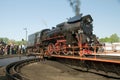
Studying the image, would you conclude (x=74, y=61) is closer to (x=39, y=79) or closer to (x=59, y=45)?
(x=59, y=45)

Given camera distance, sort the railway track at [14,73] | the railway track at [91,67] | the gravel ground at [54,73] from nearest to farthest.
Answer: the railway track at [14,73] < the railway track at [91,67] < the gravel ground at [54,73]

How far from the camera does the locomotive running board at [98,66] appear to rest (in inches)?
536

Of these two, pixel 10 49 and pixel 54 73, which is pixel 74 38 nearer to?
pixel 54 73

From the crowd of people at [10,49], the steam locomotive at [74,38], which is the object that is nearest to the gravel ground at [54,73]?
the steam locomotive at [74,38]

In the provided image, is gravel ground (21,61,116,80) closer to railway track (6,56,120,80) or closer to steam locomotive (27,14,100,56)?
railway track (6,56,120,80)

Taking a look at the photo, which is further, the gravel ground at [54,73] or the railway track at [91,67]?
the gravel ground at [54,73]

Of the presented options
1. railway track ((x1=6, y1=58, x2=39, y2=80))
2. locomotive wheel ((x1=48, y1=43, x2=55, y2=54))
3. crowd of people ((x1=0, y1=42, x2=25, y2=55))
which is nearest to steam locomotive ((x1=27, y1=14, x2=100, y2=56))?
locomotive wheel ((x1=48, y1=43, x2=55, y2=54))

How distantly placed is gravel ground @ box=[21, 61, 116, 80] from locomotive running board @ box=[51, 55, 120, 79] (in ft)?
1.27

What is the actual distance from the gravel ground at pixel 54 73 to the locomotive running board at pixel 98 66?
1.27ft

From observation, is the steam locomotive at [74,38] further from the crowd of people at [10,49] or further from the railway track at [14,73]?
the crowd of people at [10,49]

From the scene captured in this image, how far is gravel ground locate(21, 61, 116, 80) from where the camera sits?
1439 centimetres

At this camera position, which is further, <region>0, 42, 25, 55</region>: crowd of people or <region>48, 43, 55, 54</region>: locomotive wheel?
<region>0, 42, 25, 55</region>: crowd of people

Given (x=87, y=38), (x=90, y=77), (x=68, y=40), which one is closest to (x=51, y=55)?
(x=68, y=40)

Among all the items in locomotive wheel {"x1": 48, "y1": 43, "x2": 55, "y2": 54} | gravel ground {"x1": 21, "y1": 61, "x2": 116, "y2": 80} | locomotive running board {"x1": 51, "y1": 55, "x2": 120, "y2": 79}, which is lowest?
gravel ground {"x1": 21, "y1": 61, "x2": 116, "y2": 80}
